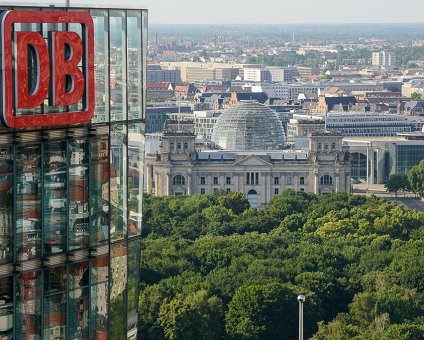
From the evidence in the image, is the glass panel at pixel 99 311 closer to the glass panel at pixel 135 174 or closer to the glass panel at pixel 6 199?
the glass panel at pixel 135 174

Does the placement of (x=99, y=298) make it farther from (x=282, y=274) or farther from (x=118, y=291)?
(x=282, y=274)

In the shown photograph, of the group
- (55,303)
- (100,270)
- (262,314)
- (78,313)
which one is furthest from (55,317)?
(262,314)

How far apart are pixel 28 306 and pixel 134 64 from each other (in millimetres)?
4543

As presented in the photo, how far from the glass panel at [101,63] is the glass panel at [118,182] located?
1.90 ft

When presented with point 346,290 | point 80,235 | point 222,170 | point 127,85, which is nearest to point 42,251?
point 80,235

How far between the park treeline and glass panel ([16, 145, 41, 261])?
43704mm

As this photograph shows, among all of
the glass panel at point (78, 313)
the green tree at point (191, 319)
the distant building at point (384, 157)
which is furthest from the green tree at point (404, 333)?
the distant building at point (384, 157)

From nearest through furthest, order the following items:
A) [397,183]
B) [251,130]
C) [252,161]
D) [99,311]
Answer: [99,311], [252,161], [397,183], [251,130]

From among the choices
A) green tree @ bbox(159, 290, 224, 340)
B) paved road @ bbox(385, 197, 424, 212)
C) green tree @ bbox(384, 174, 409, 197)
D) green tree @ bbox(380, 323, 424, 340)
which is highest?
green tree @ bbox(380, 323, 424, 340)

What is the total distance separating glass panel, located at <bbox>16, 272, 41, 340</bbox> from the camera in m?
26.8

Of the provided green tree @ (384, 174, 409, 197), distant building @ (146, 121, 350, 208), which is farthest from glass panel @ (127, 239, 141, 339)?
green tree @ (384, 174, 409, 197)

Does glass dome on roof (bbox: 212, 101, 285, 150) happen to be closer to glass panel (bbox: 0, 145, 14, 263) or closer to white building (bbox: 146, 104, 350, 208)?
white building (bbox: 146, 104, 350, 208)

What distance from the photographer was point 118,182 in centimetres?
2914

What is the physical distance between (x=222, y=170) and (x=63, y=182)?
5017 inches
